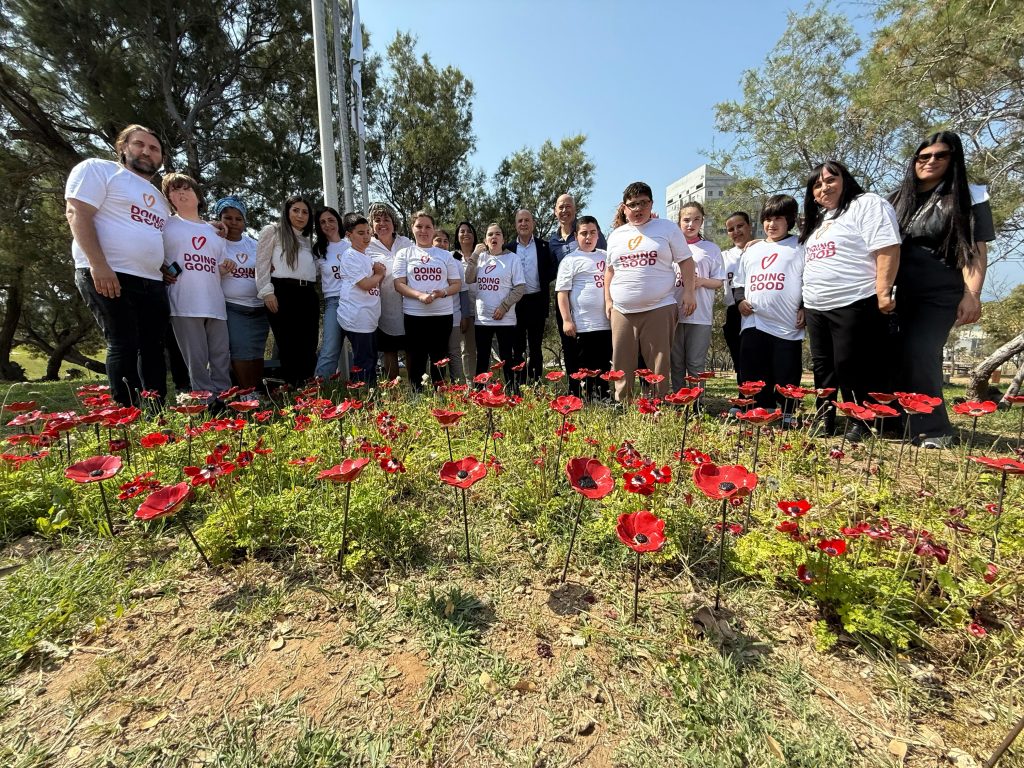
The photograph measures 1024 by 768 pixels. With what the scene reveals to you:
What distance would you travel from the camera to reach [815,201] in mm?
3574

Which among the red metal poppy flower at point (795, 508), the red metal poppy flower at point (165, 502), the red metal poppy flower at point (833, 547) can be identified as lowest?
the red metal poppy flower at point (833, 547)

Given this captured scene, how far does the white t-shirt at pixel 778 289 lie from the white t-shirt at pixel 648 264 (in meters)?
0.72

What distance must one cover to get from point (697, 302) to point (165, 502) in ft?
14.9

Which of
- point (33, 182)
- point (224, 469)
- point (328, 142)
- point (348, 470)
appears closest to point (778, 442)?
point (348, 470)

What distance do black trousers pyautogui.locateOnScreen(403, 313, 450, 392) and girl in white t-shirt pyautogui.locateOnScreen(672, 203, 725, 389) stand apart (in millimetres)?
2479

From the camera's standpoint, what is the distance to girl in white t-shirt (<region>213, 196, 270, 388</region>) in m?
4.14

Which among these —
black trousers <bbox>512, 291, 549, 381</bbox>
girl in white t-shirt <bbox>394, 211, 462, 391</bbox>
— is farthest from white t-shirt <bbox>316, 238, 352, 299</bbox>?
black trousers <bbox>512, 291, 549, 381</bbox>

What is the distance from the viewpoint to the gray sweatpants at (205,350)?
3699 millimetres

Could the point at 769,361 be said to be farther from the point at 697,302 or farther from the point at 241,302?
the point at 241,302

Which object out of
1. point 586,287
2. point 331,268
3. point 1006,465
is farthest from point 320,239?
point 1006,465

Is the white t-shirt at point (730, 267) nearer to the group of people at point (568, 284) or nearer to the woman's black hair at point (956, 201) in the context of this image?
the group of people at point (568, 284)

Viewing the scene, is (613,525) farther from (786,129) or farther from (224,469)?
(786,129)

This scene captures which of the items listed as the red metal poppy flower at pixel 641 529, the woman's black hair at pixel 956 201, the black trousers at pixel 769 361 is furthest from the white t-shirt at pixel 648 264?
the red metal poppy flower at pixel 641 529

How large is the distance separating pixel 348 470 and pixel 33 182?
14.0 metres
